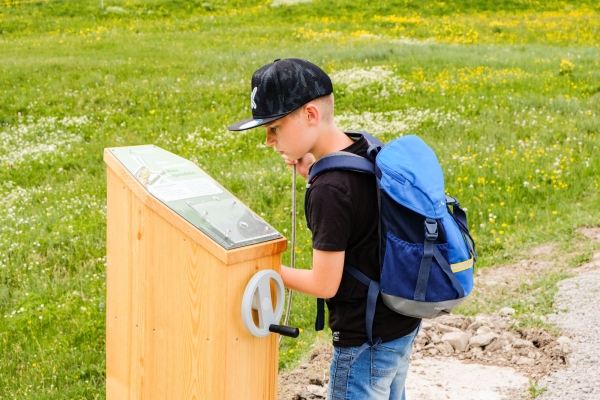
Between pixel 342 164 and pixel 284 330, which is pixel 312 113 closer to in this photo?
pixel 342 164

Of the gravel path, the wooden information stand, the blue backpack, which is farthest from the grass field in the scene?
the blue backpack

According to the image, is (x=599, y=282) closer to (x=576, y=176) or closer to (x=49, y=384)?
(x=576, y=176)

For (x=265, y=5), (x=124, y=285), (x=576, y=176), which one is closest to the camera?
(x=124, y=285)

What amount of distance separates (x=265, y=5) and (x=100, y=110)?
1746 cm

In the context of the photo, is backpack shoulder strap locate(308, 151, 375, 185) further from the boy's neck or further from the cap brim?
the cap brim

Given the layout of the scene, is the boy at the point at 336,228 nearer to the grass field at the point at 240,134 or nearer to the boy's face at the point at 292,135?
the boy's face at the point at 292,135

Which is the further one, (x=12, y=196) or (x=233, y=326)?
(x=12, y=196)

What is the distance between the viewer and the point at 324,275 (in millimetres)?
2523

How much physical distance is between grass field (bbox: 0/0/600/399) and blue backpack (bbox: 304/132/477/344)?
255 cm

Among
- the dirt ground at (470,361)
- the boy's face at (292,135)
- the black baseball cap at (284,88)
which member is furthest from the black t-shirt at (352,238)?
the dirt ground at (470,361)

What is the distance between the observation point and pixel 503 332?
508 centimetres

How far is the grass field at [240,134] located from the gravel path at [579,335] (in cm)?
24

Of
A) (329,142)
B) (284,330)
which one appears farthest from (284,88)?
(284,330)

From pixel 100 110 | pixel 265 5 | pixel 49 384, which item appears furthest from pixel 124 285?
pixel 265 5
